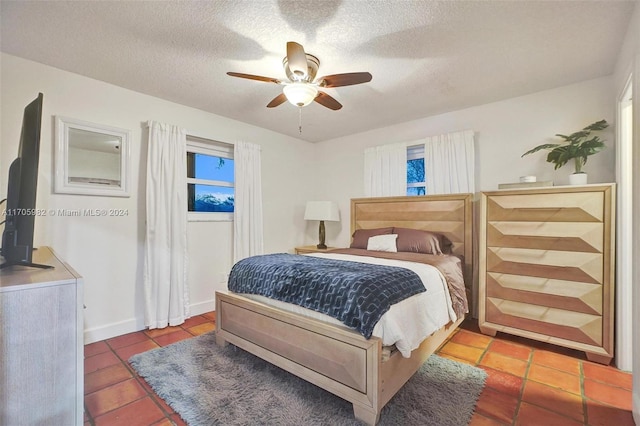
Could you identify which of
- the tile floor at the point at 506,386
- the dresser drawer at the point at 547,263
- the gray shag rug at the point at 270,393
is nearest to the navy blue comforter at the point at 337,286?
the gray shag rug at the point at 270,393

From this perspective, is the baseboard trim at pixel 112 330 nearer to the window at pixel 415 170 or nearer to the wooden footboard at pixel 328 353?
the wooden footboard at pixel 328 353

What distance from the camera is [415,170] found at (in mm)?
3834

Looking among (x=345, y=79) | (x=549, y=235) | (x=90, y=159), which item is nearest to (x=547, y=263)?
(x=549, y=235)

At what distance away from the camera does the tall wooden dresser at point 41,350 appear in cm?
103

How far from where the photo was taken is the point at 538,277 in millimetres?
2490

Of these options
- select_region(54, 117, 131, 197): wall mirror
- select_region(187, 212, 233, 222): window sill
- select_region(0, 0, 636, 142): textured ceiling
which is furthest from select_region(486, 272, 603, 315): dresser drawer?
select_region(54, 117, 131, 197): wall mirror

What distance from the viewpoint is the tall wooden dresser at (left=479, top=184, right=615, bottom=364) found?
87.7 inches

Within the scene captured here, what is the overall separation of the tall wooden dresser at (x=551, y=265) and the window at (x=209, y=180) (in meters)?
3.05

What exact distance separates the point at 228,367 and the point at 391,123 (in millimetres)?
3447

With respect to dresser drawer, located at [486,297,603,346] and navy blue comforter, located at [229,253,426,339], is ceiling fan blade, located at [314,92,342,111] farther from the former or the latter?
dresser drawer, located at [486,297,603,346]

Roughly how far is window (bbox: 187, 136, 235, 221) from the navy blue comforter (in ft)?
4.86

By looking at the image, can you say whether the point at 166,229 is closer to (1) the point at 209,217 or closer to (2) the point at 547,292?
(1) the point at 209,217

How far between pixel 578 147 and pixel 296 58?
2.57 metres

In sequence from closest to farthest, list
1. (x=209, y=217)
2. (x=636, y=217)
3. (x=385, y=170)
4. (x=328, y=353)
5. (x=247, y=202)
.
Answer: (x=636, y=217)
(x=328, y=353)
(x=209, y=217)
(x=247, y=202)
(x=385, y=170)
